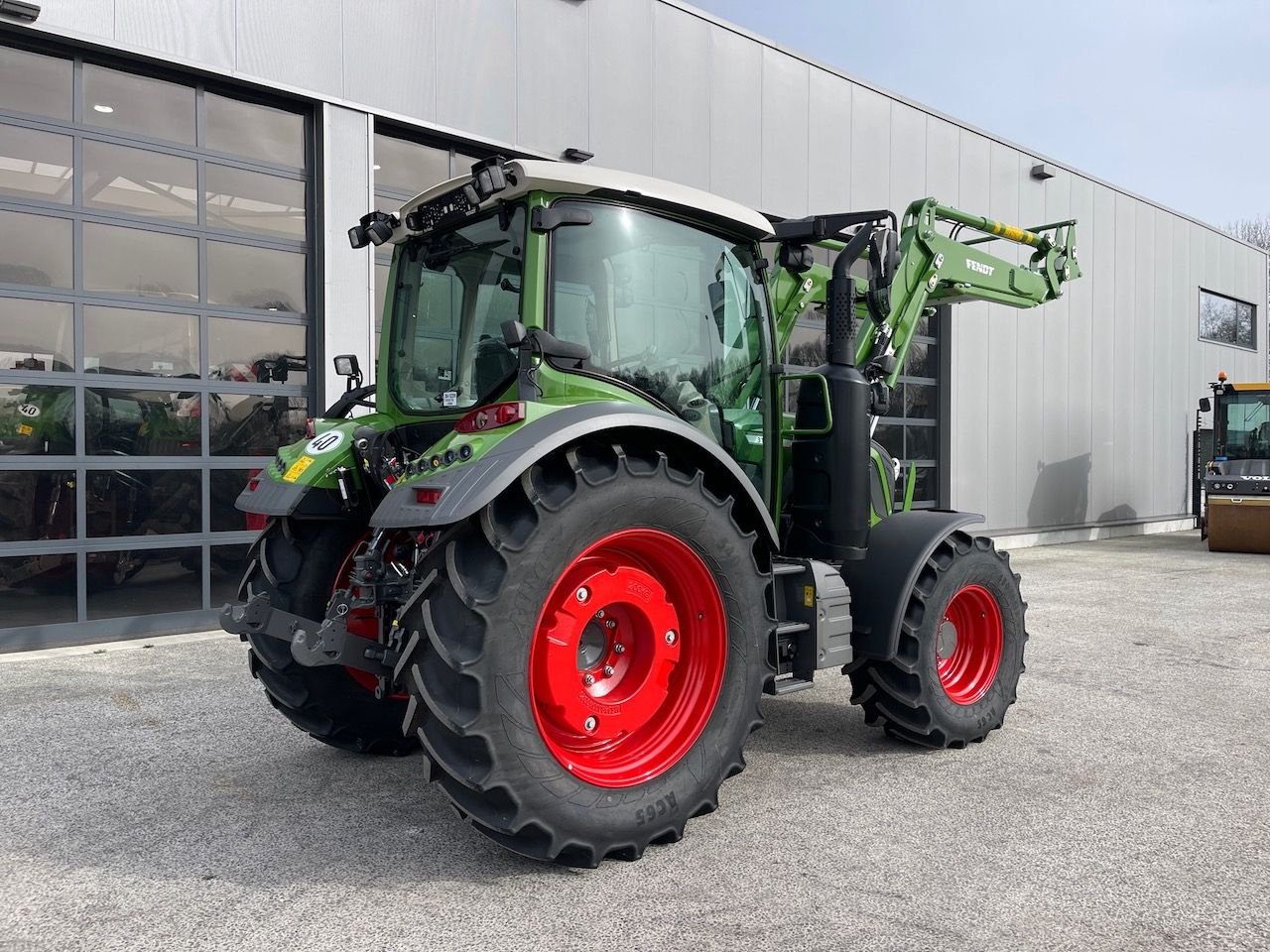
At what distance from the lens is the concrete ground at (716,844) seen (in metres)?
2.59

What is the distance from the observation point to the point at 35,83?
644 centimetres

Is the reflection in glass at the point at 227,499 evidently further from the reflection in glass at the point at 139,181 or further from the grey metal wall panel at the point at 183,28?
the grey metal wall panel at the point at 183,28

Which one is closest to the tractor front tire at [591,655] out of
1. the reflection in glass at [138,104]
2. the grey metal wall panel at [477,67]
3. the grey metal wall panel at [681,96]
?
the reflection in glass at [138,104]

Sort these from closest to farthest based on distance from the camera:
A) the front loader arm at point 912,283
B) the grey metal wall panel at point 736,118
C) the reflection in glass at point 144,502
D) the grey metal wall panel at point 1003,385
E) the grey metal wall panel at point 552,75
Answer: the front loader arm at point 912,283, the reflection in glass at point 144,502, the grey metal wall panel at point 552,75, the grey metal wall panel at point 736,118, the grey metal wall panel at point 1003,385

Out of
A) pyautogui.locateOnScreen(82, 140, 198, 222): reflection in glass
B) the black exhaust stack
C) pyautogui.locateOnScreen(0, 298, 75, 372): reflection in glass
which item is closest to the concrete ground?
the black exhaust stack

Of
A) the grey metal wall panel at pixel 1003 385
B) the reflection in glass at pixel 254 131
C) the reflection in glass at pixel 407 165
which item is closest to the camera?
the reflection in glass at pixel 254 131

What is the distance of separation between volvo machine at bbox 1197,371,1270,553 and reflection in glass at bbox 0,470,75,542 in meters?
13.6

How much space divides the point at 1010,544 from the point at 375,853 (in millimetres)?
12326

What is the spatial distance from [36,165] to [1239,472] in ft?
48.2

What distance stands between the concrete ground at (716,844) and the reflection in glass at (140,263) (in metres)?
3.04

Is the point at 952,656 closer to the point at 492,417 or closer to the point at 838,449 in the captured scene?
the point at 838,449

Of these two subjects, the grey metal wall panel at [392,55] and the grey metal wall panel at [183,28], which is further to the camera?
the grey metal wall panel at [392,55]

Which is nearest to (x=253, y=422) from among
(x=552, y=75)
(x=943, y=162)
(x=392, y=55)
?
(x=392, y=55)

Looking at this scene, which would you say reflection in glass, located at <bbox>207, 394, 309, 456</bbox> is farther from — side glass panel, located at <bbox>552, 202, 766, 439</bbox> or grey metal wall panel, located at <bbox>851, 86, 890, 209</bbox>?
grey metal wall panel, located at <bbox>851, 86, 890, 209</bbox>
